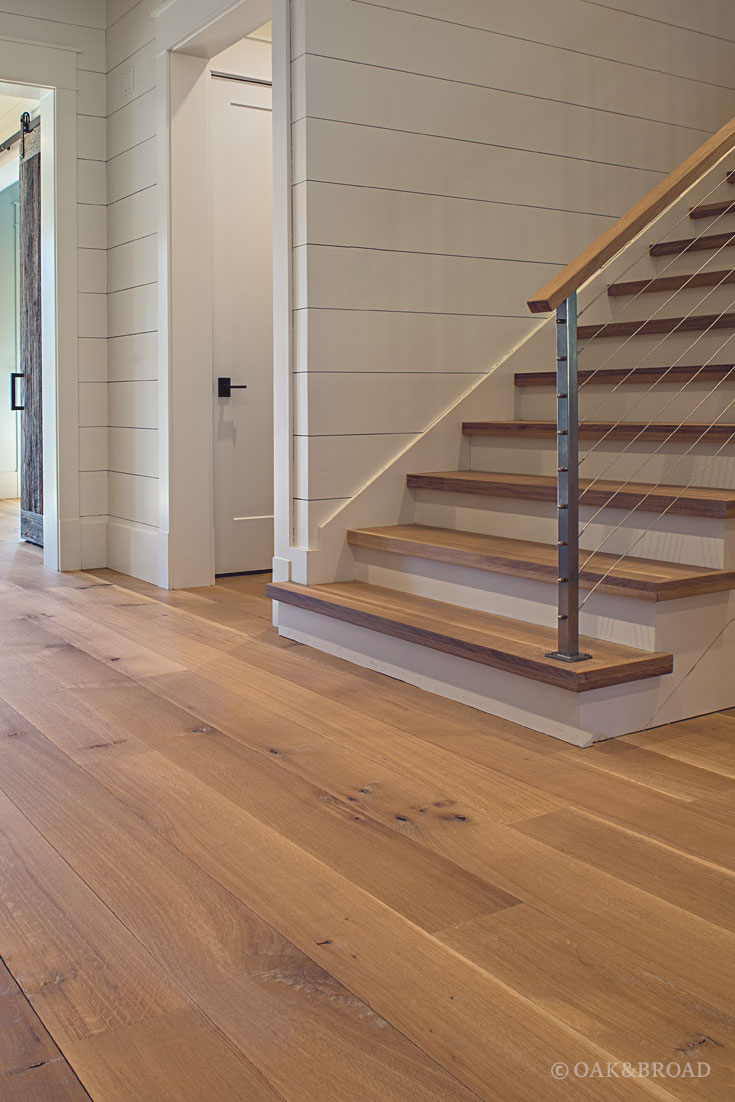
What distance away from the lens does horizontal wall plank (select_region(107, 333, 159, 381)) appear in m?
4.70

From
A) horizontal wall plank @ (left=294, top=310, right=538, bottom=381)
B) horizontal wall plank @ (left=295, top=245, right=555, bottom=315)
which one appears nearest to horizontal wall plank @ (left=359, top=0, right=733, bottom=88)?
horizontal wall plank @ (left=295, top=245, right=555, bottom=315)

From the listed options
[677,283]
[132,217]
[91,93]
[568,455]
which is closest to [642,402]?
[677,283]

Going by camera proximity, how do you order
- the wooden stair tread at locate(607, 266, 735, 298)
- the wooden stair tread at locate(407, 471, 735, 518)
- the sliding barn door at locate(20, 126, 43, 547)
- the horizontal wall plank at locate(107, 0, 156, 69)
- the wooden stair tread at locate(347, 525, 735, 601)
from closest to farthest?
the wooden stair tread at locate(347, 525, 735, 601)
the wooden stair tread at locate(407, 471, 735, 518)
the wooden stair tread at locate(607, 266, 735, 298)
the horizontal wall plank at locate(107, 0, 156, 69)
the sliding barn door at locate(20, 126, 43, 547)

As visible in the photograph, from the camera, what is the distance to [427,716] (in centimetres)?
272

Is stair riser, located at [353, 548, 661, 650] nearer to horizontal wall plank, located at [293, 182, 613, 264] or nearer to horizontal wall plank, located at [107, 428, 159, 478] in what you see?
horizontal wall plank, located at [293, 182, 613, 264]

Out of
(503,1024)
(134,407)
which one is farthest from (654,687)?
(134,407)

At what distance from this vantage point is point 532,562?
291 centimetres

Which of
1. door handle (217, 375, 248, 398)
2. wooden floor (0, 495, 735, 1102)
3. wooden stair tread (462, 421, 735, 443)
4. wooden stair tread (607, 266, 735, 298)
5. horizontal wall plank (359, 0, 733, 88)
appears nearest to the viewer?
wooden floor (0, 495, 735, 1102)

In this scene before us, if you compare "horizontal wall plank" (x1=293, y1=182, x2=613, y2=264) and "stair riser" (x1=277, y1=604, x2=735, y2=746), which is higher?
"horizontal wall plank" (x1=293, y1=182, x2=613, y2=264)

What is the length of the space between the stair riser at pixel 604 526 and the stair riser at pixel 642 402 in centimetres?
54

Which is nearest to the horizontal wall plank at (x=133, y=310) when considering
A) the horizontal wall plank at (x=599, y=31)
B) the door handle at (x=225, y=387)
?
the door handle at (x=225, y=387)

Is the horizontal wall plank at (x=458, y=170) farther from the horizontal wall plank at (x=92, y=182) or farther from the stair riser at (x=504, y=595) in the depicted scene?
the horizontal wall plank at (x=92, y=182)

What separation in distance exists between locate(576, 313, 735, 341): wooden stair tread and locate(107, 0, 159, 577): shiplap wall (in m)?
1.97

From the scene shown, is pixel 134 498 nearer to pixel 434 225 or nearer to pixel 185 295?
pixel 185 295
